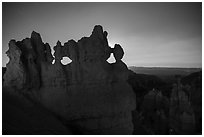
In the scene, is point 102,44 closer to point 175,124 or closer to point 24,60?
point 24,60

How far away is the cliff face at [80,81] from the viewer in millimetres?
9281

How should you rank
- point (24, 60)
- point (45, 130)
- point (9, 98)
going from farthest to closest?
point (24, 60) → point (9, 98) → point (45, 130)

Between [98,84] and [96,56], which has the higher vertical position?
[96,56]

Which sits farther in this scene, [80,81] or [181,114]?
[181,114]

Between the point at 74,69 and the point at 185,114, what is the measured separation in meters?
17.3

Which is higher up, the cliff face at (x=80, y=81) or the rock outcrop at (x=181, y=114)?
the cliff face at (x=80, y=81)

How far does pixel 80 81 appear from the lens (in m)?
9.45

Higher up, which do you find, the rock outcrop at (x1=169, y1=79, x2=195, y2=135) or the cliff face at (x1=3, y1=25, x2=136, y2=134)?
the cliff face at (x1=3, y1=25, x2=136, y2=134)

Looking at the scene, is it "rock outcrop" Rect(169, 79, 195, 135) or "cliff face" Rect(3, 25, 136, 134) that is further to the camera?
"rock outcrop" Rect(169, 79, 195, 135)

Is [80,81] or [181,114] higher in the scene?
[80,81]

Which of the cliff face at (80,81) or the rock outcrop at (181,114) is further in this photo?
the rock outcrop at (181,114)

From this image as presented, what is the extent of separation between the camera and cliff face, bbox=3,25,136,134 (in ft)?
30.5

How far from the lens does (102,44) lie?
31.3 ft

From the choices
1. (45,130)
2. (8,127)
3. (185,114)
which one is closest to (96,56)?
(45,130)
